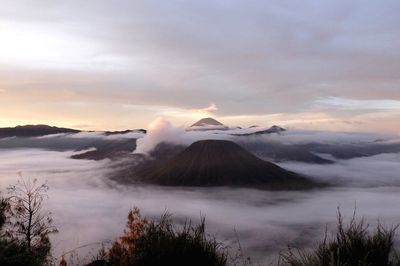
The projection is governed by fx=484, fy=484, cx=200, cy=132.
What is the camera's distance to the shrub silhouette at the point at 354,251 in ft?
30.9

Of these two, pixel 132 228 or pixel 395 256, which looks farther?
pixel 132 228

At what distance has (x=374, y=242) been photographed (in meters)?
9.77

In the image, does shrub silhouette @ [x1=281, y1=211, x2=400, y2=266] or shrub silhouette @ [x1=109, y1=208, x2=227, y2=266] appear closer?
shrub silhouette @ [x1=281, y1=211, x2=400, y2=266]

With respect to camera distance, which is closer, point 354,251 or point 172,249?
point 354,251

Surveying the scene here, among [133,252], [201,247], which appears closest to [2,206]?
[133,252]

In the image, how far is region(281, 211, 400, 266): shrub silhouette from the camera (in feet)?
30.9

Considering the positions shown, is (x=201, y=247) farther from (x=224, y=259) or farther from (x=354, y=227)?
(x=354, y=227)

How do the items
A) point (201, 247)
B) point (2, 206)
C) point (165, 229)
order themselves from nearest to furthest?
point (201, 247) < point (165, 229) < point (2, 206)

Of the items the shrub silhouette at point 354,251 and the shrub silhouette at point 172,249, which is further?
the shrub silhouette at point 172,249

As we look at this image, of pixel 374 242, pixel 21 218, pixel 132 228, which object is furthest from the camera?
pixel 21 218

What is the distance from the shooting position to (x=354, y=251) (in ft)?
31.8

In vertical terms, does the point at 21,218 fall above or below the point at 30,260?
below

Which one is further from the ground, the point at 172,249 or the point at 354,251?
the point at 354,251

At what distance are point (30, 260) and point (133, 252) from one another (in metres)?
2.42
